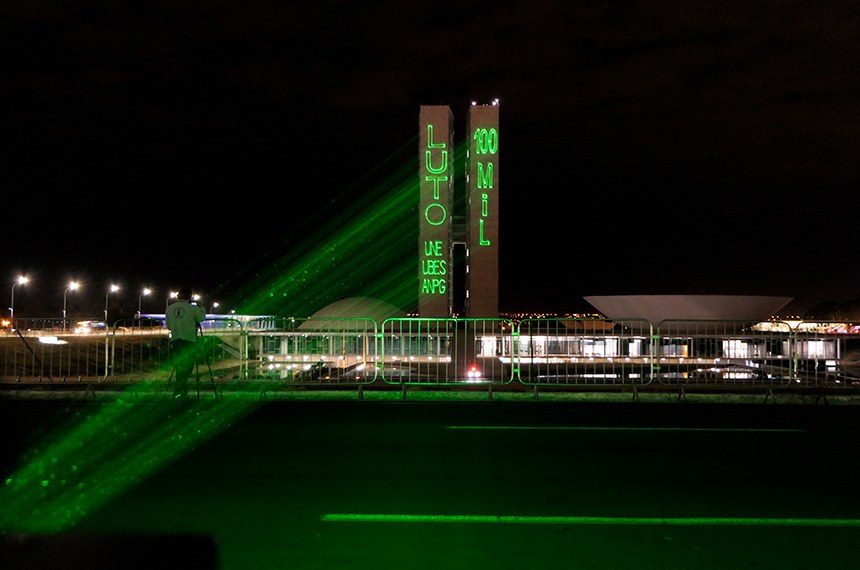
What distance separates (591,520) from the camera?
211 inches

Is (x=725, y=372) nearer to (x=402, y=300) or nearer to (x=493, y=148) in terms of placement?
(x=493, y=148)

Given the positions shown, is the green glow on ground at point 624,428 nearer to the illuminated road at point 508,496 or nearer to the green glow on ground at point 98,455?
the illuminated road at point 508,496

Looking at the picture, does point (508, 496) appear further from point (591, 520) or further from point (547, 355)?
point (547, 355)

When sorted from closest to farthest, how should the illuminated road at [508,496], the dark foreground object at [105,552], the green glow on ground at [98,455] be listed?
the dark foreground object at [105,552]
the illuminated road at [508,496]
the green glow on ground at [98,455]

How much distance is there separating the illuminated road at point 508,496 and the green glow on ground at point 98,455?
275 millimetres

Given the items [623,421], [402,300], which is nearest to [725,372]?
[623,421]

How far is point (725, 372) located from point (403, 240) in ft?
124

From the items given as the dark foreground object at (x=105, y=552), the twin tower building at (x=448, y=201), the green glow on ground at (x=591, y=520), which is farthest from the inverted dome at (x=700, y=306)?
the dark foreground object at (x=105, y=552)

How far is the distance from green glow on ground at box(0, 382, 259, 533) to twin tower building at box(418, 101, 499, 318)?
28762 millimetres

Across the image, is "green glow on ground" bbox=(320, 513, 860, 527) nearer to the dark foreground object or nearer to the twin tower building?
the dark foreground object

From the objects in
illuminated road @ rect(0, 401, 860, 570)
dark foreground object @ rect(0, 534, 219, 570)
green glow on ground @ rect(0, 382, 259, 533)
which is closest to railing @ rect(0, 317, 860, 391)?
green glow on ground @ rect(0, 382, 259, 533)

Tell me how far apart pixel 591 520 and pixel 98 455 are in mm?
5360

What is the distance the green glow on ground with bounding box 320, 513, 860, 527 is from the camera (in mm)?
5277

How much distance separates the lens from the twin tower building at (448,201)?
39.4m
